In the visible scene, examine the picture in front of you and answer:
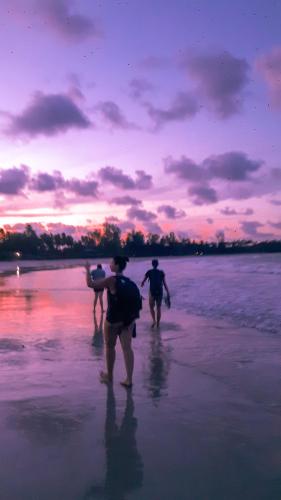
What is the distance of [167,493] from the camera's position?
149 inches

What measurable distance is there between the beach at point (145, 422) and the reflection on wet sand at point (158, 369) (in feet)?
0.06

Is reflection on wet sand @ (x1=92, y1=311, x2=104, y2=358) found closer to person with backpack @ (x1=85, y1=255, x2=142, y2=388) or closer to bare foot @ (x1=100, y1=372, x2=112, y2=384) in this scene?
bare foot @ (x1=100, y1=372, x2=112, y2=384)

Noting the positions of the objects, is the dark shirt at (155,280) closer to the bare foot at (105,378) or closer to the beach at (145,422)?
the beach at (145,422)

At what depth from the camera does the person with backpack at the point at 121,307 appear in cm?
673

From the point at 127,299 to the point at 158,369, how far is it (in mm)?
1846

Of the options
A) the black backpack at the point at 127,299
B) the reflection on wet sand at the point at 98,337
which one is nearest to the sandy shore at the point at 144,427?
the reflection on wet sand at the point at 98,337

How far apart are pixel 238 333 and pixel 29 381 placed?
20.3 ft

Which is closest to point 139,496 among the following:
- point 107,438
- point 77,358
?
point 107,438

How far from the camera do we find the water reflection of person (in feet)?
12.6

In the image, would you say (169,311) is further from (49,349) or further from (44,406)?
(44,406)

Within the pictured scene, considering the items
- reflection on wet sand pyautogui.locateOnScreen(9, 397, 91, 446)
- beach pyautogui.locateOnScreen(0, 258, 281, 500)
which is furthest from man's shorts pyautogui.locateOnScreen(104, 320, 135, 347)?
reflection on wet sand pyautogui.locateOnScreen(9, 397, 91, 446)

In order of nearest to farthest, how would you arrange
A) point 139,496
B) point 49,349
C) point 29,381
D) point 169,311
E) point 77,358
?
point 139,496, point 29,381, point 77,358, point 49,349, point 169,311

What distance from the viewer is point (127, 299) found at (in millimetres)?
6762

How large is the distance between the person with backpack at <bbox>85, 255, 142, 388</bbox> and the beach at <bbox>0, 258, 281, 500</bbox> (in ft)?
1.38
